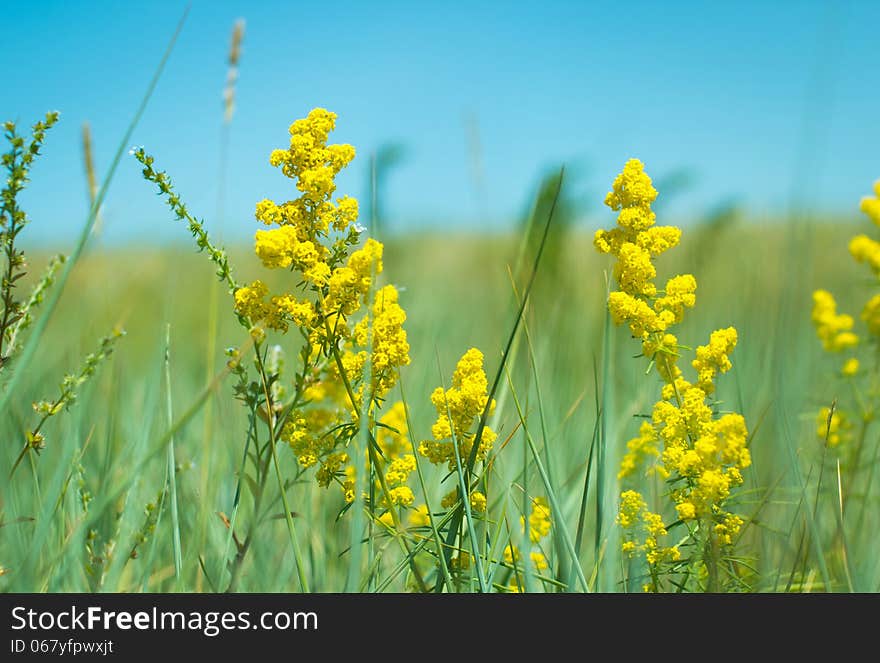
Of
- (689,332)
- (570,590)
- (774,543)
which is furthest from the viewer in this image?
(689,332)

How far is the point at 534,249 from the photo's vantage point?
203cm

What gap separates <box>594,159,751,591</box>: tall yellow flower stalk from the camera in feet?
3.40

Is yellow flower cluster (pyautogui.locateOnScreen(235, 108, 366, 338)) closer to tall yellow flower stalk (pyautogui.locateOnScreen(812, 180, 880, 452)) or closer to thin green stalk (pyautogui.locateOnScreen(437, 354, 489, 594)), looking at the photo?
thin green stalk (pyautogui.locateOnScreen(437, 354, 489, 594))

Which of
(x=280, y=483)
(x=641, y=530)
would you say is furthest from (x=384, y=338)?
(x=641, y=530)

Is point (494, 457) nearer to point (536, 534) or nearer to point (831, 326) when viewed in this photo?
point (536, 534)

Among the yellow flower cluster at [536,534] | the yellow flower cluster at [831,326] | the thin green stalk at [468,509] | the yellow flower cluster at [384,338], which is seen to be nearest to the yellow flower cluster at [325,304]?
the yellow flower cluster at [384,338]

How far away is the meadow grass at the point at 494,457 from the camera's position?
1.09 metres

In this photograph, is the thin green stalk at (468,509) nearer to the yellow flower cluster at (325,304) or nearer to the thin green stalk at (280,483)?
the yellow flower cluster at (325,304)

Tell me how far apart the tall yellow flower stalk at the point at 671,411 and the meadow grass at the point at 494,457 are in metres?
0.07

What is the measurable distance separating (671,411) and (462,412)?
0.32 m
